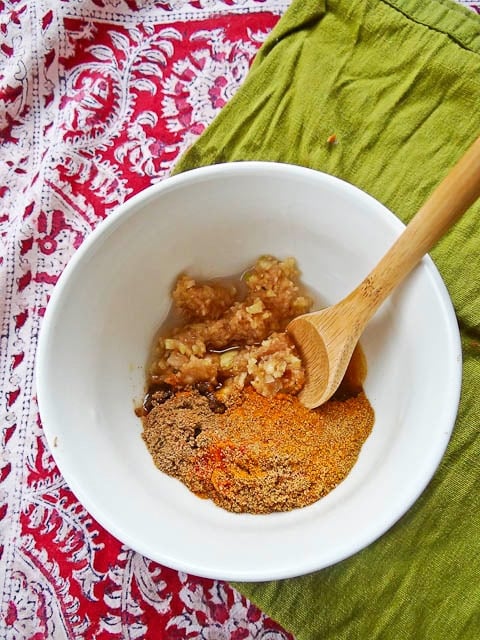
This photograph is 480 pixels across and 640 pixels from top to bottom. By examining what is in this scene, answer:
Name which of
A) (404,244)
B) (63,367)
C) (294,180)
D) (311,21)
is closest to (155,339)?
(63,367)

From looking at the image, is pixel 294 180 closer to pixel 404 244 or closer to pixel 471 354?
pixel 404 244

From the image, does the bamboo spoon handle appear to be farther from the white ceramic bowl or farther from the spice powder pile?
the spice powder pile

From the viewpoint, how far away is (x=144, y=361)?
1205 mm

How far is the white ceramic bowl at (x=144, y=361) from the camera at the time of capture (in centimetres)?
96

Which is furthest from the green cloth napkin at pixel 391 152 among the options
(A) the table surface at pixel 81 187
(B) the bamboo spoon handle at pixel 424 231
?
(B) the bamboo spoon handle at pixel 424 231

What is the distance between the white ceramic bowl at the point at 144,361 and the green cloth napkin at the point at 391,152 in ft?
0.53

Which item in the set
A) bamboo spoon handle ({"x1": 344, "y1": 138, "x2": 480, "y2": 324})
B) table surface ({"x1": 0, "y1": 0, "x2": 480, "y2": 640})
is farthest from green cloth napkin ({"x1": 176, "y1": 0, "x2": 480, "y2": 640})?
bamboo spoon handle ({"x1": 344, "y1": 138, "x2": 480, "y2": 324})

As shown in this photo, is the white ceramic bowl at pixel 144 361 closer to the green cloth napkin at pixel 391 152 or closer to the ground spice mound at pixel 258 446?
the ground spice mound at pixel 258 446

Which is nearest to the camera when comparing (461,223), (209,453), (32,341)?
(209,453)

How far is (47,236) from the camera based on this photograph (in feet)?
4.37

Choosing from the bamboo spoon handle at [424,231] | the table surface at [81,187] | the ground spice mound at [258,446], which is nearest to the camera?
the bamboo spoon handle at [424,231]

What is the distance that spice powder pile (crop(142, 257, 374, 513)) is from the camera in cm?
105

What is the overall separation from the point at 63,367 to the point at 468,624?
79 centimetres

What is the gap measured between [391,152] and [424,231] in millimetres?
333
